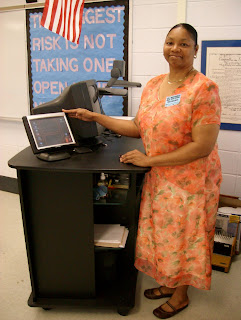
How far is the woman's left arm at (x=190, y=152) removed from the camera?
4.98 ft

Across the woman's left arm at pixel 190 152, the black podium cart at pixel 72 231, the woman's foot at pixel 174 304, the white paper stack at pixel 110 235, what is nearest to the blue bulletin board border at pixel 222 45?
the black podium cart at pixel 72 231

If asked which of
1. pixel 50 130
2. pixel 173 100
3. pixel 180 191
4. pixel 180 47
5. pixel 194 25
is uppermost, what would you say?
pixel 194 25

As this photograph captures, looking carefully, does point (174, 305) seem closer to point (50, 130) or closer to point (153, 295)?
point (153, 295)

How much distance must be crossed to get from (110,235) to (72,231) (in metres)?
0.22

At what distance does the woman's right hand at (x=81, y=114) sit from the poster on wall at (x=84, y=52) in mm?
1078

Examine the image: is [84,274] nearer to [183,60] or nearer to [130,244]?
[130,244]

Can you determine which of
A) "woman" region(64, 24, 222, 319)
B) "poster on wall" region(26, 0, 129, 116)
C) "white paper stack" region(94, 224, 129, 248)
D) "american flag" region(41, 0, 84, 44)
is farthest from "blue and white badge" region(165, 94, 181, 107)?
"american flag" region(41, 0, 84, 44)

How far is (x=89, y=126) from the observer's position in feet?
6.25

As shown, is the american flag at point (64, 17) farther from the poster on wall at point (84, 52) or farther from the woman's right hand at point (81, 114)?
the woman's right hand at point (81, 114)

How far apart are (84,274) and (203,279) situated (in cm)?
67

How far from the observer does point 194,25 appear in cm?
251

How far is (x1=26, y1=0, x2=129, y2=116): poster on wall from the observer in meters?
2.74

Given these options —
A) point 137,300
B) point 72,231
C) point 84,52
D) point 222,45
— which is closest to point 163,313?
point 137,300

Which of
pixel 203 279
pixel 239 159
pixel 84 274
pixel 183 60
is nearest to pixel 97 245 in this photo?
pixel 84 274
